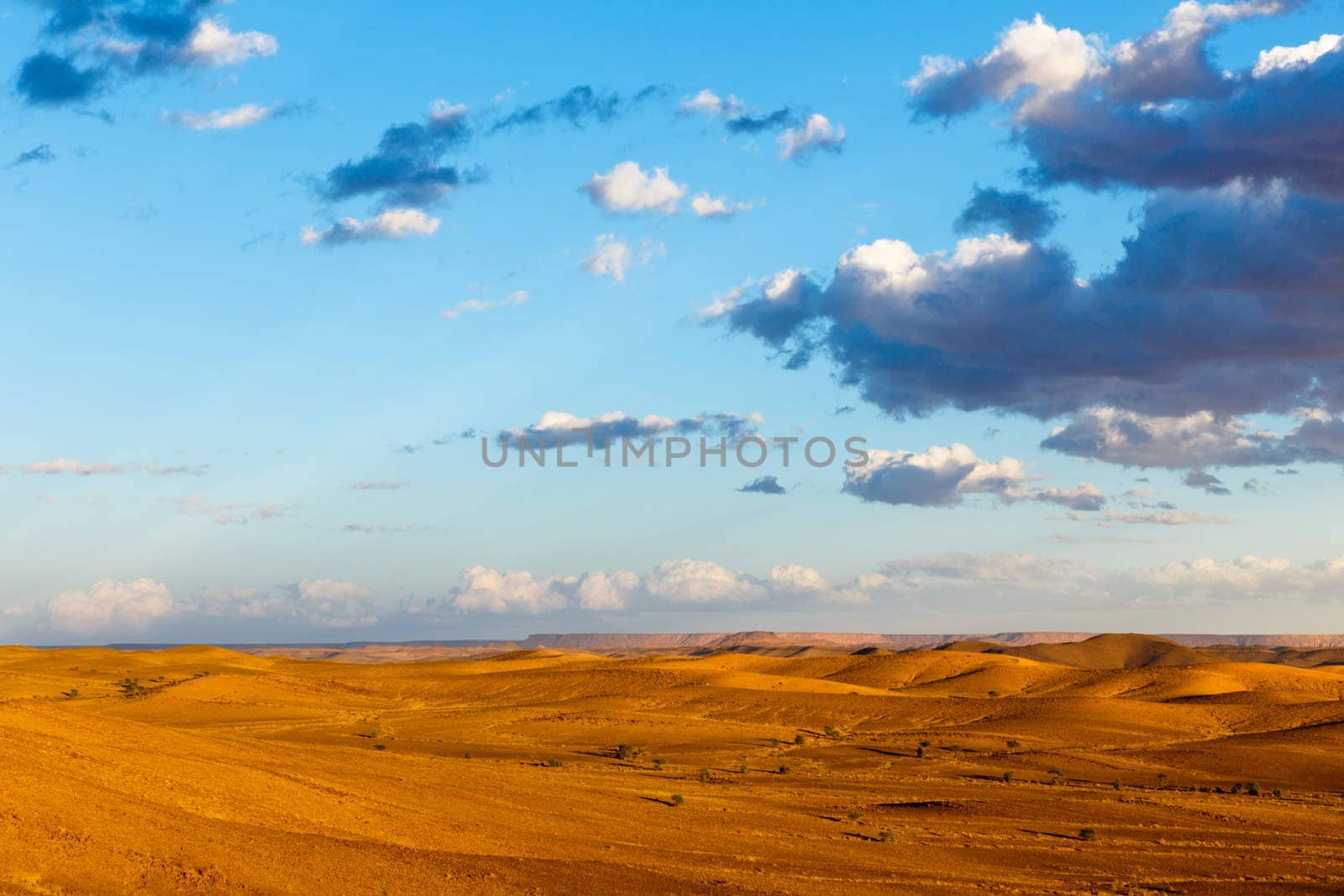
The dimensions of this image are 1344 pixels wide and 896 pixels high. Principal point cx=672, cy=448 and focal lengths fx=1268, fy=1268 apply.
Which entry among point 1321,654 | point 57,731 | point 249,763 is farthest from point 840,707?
point 1321,654

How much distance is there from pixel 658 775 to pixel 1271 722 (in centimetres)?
3462

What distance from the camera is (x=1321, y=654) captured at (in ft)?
600

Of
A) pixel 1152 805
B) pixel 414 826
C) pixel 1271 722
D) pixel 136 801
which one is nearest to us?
pixel 136 801

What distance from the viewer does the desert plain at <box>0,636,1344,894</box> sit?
73.2 feet

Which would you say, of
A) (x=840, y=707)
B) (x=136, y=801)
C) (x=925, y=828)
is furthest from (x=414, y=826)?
(x=840, y=707)

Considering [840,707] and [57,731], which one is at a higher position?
[57,731]

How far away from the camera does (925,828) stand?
31.7 metres

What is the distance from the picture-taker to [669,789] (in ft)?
125

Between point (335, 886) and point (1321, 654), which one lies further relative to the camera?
point (1321, 654)

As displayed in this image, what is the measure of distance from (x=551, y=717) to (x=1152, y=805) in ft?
110

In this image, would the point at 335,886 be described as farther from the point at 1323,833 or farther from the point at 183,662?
the point at 183,662

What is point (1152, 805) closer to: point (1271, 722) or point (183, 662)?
point (1271, 722)

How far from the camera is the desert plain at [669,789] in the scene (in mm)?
22312

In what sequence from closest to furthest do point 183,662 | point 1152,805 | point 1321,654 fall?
point 1152,805
point 183,662
point 1321,654
